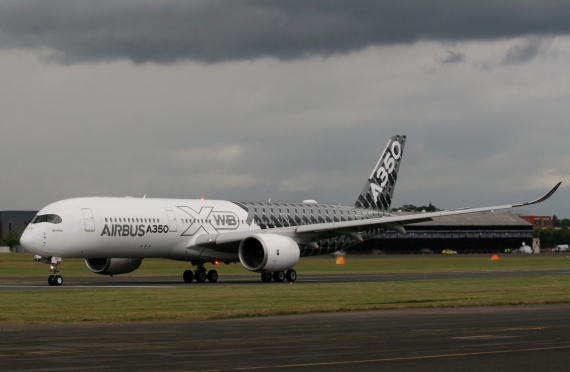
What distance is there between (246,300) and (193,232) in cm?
1726

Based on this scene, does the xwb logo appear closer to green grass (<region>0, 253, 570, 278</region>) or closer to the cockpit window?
the cockpit window

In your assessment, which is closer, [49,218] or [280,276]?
[49,218]

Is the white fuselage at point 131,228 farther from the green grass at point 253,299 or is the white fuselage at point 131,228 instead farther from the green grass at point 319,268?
the green grass at point 319,268

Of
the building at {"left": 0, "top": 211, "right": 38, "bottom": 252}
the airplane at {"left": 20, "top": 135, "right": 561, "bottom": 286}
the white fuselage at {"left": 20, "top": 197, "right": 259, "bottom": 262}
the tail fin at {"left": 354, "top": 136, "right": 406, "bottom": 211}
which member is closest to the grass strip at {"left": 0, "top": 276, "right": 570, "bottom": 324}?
the airplane at {"left": 20, "top": 135, "right": 561, "bottom": 286}

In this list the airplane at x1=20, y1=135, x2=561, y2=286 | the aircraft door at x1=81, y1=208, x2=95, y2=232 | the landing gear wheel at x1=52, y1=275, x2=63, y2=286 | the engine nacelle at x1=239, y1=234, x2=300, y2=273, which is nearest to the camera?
the landing gear wheel at x1=52, y1=275, x2=63, y2=286

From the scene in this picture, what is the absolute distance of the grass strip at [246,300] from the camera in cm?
2708

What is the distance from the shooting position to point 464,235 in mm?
146750

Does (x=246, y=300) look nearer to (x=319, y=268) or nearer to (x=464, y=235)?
(x=319, y=268)

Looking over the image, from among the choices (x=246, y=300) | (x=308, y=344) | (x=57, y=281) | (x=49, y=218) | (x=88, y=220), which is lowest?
(x=308, y=344)

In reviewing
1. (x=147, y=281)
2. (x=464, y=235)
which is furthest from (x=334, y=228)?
(x=464, y=235)

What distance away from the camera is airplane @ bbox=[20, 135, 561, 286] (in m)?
45.3

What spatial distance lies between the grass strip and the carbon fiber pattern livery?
1190cm

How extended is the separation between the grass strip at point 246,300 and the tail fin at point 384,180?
1851 cm

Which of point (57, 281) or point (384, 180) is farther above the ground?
point (384, 180)
